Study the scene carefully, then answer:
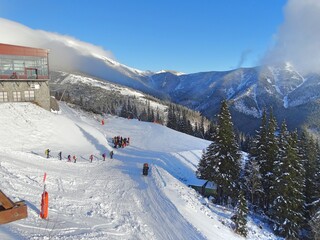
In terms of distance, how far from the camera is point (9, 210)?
15.5 feet

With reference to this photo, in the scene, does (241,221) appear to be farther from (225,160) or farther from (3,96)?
(3,96)

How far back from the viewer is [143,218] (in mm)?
16141

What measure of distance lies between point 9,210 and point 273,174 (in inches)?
1430

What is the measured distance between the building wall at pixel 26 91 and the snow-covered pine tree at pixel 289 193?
127ft

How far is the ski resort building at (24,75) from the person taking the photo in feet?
154

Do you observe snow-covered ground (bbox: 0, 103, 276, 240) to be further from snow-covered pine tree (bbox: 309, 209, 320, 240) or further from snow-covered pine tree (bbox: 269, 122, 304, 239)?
snow-covered pine tree (bbox: 269, 122, 304, 239)

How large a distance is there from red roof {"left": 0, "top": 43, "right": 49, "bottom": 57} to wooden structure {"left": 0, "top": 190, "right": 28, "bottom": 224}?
4752 cm

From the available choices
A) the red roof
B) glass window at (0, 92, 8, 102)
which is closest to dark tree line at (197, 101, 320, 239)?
glass window at (0, 92, 8, 102)

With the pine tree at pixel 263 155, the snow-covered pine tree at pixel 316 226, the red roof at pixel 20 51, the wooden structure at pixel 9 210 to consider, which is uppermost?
the red roof at pixel 20 51

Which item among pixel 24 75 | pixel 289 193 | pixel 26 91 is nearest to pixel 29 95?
pixel 26 91

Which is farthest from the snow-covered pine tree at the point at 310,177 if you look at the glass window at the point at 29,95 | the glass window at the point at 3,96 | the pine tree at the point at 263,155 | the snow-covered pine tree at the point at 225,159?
the glass window at the point at 3,96

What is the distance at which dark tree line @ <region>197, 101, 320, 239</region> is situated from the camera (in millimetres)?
32750

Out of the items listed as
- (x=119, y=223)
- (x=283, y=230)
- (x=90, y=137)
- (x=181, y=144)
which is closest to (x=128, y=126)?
(x=181, y=144)

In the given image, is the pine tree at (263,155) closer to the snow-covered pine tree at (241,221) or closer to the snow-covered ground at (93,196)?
the snow-covered ground at (93,196)
